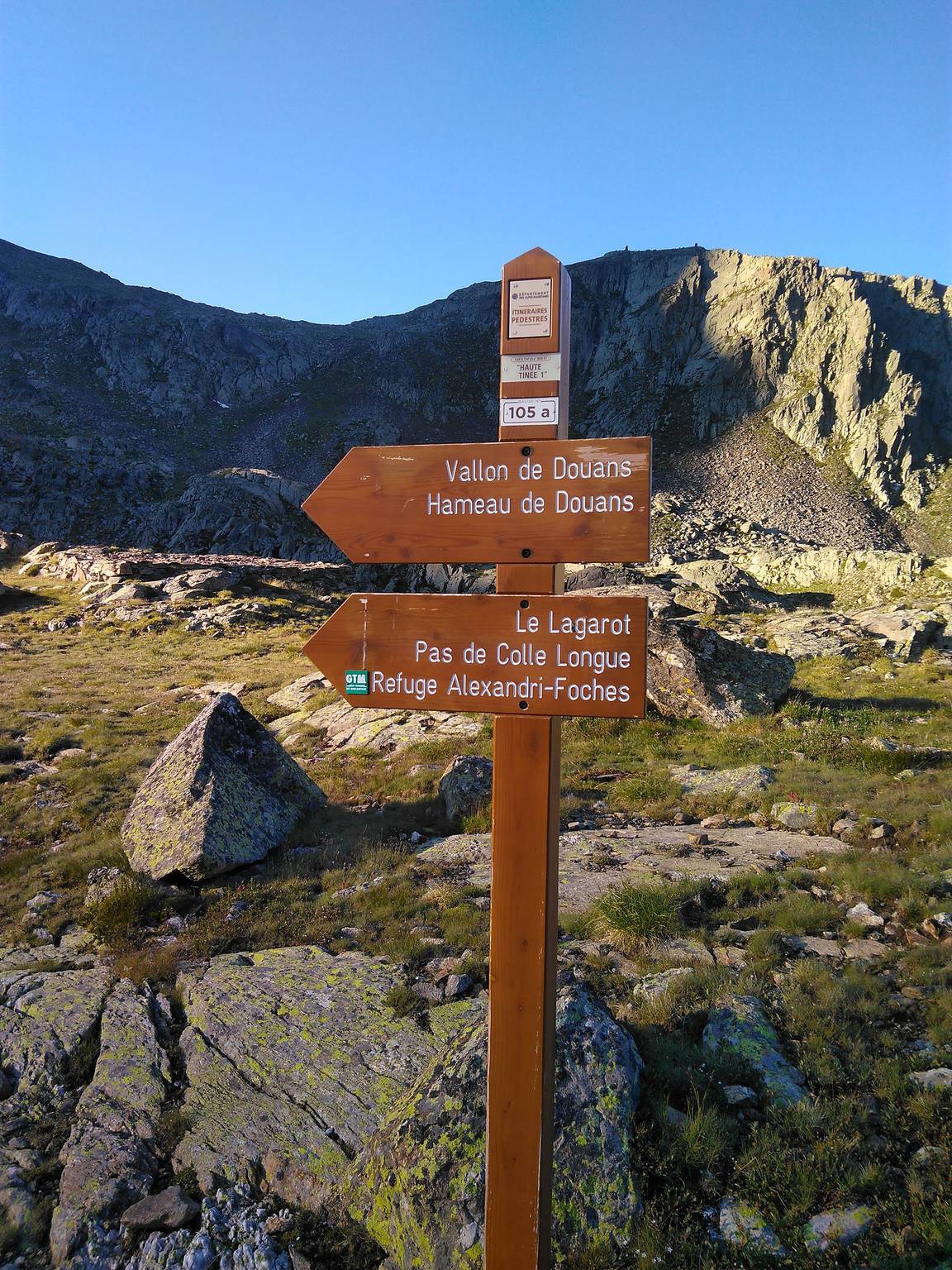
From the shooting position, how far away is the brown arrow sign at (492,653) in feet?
9.62

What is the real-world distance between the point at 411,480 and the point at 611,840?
22.1ft

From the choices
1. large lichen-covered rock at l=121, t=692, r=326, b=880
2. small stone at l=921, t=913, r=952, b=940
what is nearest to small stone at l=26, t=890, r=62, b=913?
large lichen-covered rock at l=121, t=692, r=326, b=880

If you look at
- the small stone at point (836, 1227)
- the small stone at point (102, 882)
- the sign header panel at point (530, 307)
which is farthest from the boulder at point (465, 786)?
the sign header panel at point (530, 307)

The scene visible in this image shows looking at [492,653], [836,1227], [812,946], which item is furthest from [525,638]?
[812,946]

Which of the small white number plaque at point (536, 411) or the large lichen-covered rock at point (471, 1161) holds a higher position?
the small white number plaque at point (536, 411)

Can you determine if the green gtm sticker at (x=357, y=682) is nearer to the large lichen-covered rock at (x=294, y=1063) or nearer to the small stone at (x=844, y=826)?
the large lichen-covered rock at (x=294, y=1063)

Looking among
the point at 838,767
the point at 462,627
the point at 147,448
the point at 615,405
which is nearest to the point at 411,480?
the point at 462,627

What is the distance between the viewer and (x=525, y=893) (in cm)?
298

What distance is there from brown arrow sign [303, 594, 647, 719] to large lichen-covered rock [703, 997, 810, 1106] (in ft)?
9.52

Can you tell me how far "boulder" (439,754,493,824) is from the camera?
10.0m

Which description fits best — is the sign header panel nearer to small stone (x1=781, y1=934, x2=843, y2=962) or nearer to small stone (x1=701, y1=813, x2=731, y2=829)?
small stone (x1=781, y1=934, x2=843, y2=962)

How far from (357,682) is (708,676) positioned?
1209 centimetres

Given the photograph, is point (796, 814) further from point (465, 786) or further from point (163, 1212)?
point (163, 1212)

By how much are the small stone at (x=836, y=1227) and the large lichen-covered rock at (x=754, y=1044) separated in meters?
0.63
